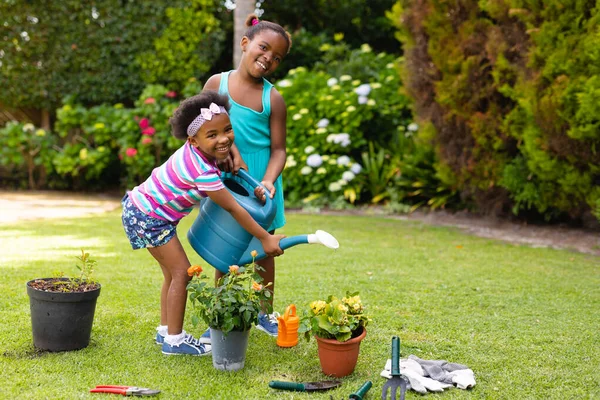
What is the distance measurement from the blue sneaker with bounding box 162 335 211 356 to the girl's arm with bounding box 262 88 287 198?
885mm

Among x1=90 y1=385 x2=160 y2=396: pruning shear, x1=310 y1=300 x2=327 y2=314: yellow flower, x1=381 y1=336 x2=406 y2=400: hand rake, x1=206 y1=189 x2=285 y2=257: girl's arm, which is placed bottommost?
x1=90 y1=385 x2=160 y2=396: pruning shear

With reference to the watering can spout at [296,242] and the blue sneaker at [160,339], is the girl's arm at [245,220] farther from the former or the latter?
the blue sneaker at [160,339]

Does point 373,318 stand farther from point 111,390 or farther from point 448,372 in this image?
point 111,390

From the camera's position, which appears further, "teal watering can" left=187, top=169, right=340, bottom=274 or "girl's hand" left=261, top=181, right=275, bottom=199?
"girl's hand" left=261, top=181, right=275, bottom=199

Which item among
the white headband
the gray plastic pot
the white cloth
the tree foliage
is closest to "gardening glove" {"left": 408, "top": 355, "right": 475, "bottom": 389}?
the white cloth

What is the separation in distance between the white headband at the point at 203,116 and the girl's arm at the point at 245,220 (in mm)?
315

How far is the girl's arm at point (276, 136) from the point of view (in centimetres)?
325

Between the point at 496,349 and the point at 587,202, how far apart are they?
3232mm

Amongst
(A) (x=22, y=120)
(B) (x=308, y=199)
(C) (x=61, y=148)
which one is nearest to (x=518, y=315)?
(B) (x=308, y=199)

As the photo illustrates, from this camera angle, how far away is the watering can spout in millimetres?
2578

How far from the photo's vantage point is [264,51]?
3.10 m

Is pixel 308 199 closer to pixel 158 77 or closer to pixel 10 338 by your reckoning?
pixel 158 77

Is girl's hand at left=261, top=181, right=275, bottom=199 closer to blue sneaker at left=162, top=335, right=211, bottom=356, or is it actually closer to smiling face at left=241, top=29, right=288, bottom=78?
smiling face at left=241, top=29, right=288, bottom=78

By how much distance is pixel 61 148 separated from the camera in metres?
9.74
